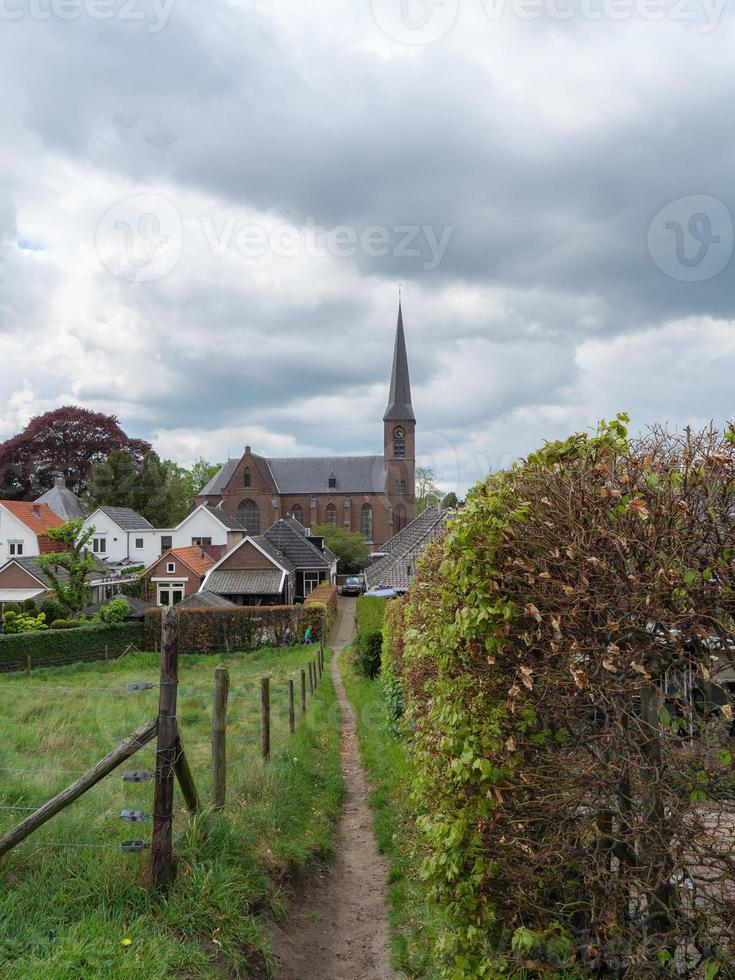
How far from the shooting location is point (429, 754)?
216 inches

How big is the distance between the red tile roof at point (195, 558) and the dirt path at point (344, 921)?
3847 centimetres

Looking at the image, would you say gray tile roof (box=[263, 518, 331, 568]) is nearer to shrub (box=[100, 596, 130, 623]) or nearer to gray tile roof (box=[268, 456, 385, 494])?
shrub (box=[100, 596, 130, 623])

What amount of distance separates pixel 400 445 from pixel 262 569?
41.5 m

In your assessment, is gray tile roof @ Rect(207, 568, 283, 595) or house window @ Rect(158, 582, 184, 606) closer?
gray tile roof @ Rect(207, 568, 283, 595)

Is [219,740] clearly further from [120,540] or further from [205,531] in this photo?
[120,540]

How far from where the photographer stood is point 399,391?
8106cm

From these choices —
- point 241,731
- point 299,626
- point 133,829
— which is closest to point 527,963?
point 133,829

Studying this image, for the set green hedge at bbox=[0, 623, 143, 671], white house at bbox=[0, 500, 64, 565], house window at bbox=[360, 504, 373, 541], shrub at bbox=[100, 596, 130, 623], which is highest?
house window at bbox=[360, 504, 373, 541]

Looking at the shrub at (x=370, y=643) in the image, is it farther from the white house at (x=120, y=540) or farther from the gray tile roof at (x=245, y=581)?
the white house at (x=120, y=540)

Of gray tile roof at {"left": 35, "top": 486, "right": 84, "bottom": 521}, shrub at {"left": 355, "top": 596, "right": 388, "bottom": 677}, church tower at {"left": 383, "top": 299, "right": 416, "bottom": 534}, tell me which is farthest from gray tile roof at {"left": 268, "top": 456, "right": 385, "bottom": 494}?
shrub at {"left": 355, "top": 596, "right": 388, "bottom": 677}

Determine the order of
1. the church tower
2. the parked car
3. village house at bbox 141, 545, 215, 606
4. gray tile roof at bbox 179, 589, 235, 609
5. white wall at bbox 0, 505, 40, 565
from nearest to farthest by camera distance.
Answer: gray tile roof at bbox 179, 589, 235, 609 < village house at bbox 141, 545, 215, 606 < white wall at bbox 0, 505, 40, 565 < the parked car < the church tower

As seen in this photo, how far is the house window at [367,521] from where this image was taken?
7994 cm

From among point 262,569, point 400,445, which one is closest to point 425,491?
point 400,445

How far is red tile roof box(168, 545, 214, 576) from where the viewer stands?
4600cm
